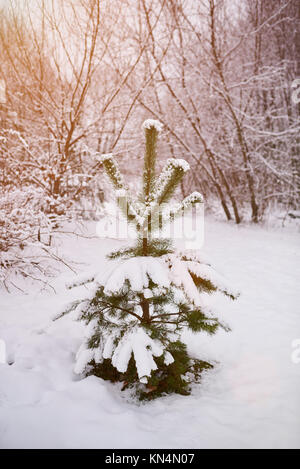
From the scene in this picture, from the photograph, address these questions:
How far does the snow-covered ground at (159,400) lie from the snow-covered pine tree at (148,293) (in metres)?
0.22

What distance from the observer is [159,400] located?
237 cm

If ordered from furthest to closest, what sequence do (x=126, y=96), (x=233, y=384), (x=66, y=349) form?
(x=126, y=96), (x=66, y=349), (x=233, y=384)

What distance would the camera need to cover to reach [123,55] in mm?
7621

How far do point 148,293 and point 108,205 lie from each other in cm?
309

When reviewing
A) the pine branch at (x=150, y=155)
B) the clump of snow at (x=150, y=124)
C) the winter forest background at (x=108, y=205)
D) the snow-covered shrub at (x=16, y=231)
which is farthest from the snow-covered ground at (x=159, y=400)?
the clump of snow at (x=150, y=124)

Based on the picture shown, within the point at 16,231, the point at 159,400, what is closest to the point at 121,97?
the point at 16,231

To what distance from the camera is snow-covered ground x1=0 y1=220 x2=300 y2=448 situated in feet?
6.19

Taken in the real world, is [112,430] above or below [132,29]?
below

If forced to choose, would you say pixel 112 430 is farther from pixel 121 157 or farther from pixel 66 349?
pixel 121 157

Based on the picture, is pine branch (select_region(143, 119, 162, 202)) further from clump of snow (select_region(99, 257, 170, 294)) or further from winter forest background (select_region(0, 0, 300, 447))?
winter forest background (select_region(0, 0, 300, 447))

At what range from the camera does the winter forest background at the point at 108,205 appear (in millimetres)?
2127

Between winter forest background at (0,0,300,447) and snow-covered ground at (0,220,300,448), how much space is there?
0.01 metres
